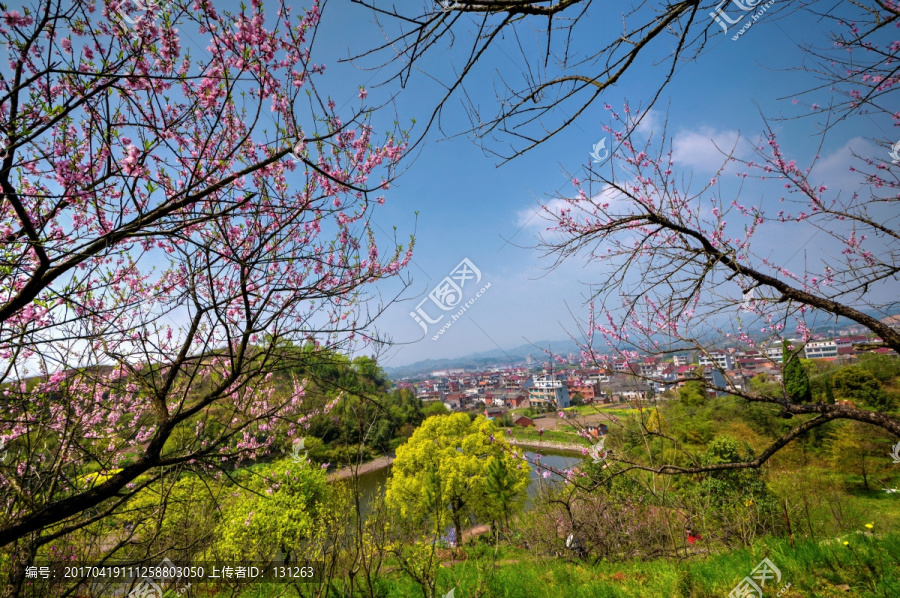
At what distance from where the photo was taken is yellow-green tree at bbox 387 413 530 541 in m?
13.0

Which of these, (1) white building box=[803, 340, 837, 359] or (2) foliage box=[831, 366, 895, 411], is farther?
(2) foliage box=[831, 366, 895, 411]

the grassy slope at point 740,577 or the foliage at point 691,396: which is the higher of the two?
the grassy slope at point 740,577

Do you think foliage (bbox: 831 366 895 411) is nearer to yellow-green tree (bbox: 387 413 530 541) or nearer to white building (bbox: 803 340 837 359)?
white building (bbox: 803 340 837 359)

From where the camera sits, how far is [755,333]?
295 centimetres

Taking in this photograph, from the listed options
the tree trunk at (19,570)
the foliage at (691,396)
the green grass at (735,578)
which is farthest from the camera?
the foliage at (691,396)

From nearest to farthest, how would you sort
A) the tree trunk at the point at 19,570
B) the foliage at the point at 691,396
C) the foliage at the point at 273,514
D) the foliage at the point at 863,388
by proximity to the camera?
the tree trunk at the point at 19,570 → the foliage at the point at 273,514 → the foliage at the point at 863,388 → the foliage at the point at 691,396

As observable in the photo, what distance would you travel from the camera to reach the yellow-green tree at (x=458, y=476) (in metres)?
13.0

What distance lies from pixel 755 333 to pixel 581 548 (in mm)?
5965

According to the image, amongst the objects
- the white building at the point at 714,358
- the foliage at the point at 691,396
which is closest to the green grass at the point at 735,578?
the white building at the point at 714,358

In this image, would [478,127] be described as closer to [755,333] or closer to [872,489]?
[755,333]

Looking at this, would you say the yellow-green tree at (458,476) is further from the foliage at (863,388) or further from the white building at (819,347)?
the foliage at (863,388)

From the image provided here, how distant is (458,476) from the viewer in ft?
43.9

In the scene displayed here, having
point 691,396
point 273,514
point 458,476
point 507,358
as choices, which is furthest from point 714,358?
point 691,396

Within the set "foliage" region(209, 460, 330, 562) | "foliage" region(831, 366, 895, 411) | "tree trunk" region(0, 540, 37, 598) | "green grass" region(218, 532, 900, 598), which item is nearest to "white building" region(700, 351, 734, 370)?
"green grass" region(218, 532, 900, 598)
